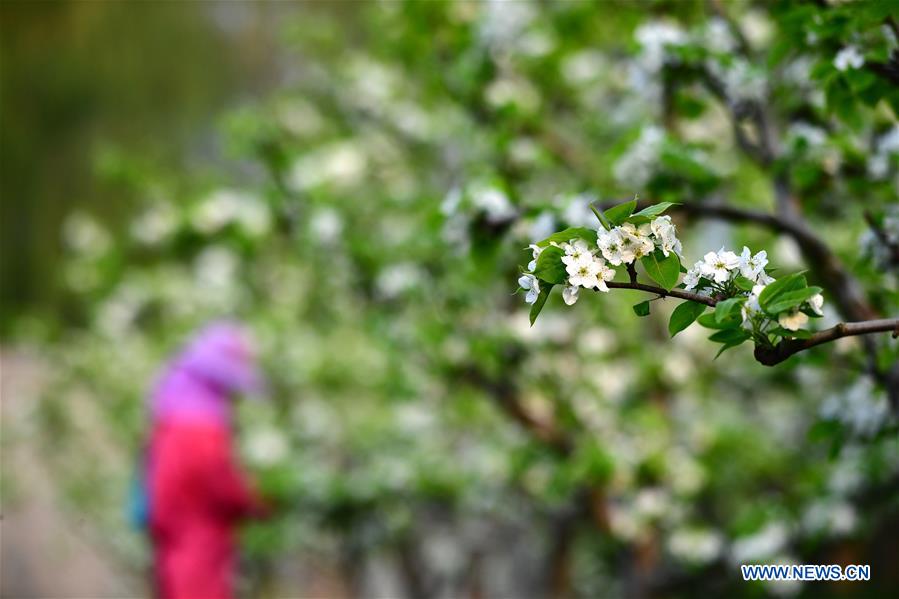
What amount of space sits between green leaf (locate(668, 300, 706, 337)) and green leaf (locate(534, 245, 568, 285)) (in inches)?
6.2

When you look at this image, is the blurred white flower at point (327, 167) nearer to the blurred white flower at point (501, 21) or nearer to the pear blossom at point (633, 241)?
the blurred white flower at point (501, 21)

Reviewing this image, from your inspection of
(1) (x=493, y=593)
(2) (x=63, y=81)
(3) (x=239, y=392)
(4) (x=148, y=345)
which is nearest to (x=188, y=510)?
(3) (x=239, y=392)

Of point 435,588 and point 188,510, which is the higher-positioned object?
point 435,588

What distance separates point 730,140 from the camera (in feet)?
12.0

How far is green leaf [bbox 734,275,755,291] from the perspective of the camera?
44.1 inches

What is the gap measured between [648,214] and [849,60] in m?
0.64

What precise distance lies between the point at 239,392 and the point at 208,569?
731mm

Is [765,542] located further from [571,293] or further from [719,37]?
[571,293]

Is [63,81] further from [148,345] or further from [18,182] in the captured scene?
[148,345]

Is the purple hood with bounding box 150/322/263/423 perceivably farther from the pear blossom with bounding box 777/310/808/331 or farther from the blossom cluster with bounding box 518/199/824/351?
the pear blossom with bounding box 777/310/808/331

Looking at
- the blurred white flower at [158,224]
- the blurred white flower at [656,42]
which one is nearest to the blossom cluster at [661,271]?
the blurred white flower at [656,42]

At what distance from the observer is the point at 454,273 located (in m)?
3.14

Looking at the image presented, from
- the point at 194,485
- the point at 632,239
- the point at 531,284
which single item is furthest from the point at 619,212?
the point at 194,485

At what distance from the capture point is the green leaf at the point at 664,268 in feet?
3.73
